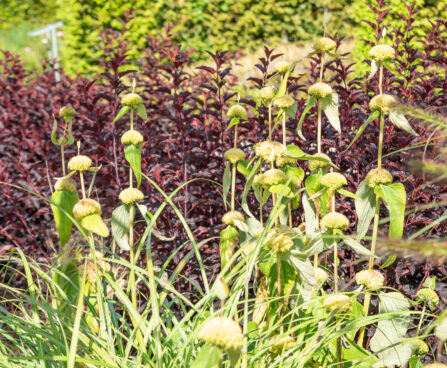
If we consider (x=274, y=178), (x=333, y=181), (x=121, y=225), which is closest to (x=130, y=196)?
(x=121, y=225)

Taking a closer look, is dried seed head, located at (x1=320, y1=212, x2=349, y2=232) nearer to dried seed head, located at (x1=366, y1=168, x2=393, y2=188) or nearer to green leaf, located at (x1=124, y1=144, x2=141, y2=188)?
dried seed head, located at (x1=366, y1=168, x2=393, y2=188)

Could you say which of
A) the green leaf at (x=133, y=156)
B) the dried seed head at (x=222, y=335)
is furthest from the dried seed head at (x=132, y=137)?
the dried seed head at (x=222, y=335)

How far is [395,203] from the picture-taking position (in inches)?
56.7

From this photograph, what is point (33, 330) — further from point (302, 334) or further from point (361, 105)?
point (361, 105)

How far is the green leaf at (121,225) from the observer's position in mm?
1623

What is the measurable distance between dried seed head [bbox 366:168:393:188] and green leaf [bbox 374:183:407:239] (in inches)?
0.7

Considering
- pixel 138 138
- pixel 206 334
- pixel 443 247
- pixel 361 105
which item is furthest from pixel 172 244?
pixel 443 247

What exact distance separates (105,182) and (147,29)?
6590 mm

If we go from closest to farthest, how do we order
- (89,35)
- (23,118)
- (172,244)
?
(172,244)
(23,118)
(89,35)

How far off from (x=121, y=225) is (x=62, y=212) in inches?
7.8

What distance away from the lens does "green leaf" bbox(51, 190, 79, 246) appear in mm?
1512

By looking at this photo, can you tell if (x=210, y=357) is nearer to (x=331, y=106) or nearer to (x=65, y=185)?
(x=65, y=185)

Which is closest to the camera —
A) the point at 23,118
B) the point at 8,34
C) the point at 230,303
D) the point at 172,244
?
the point at 230,303

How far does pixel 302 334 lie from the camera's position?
5.15 ft
